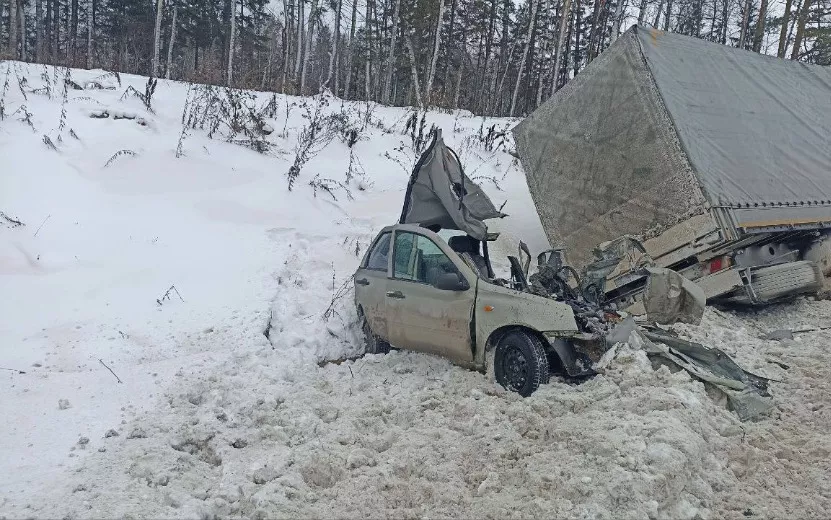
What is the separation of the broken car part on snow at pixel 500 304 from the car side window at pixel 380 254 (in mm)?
13

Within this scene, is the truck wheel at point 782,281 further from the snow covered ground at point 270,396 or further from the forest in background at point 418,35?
the forest in background at point 418,35

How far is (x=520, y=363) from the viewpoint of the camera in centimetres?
495

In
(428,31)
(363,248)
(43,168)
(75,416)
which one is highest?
(428,31)

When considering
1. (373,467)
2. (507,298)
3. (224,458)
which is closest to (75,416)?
(224,458)

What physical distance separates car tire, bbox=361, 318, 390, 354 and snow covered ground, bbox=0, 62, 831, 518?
0.59 ft

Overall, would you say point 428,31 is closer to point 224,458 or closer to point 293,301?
point 293,301

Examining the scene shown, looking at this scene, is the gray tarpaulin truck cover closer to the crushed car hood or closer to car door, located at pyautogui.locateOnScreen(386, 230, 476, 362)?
the crushed car hood

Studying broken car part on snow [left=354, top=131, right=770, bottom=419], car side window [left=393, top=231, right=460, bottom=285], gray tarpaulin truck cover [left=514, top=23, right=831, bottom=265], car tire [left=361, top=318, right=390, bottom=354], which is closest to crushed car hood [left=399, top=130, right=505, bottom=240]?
broken car part on snow [left=354, top=131, right=770, bottom=419]

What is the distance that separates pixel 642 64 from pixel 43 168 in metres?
8.65

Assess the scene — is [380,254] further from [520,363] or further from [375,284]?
[520,363]

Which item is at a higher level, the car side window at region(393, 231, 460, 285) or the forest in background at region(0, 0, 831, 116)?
the forest in background at region(0, 0, 831, 116)

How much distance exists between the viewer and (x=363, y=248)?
9242 millimetres

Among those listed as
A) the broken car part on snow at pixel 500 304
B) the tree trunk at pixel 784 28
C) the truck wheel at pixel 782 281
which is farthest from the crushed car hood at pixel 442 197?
the tree trunk at pixel 784 28

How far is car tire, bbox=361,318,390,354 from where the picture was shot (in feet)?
20.7
